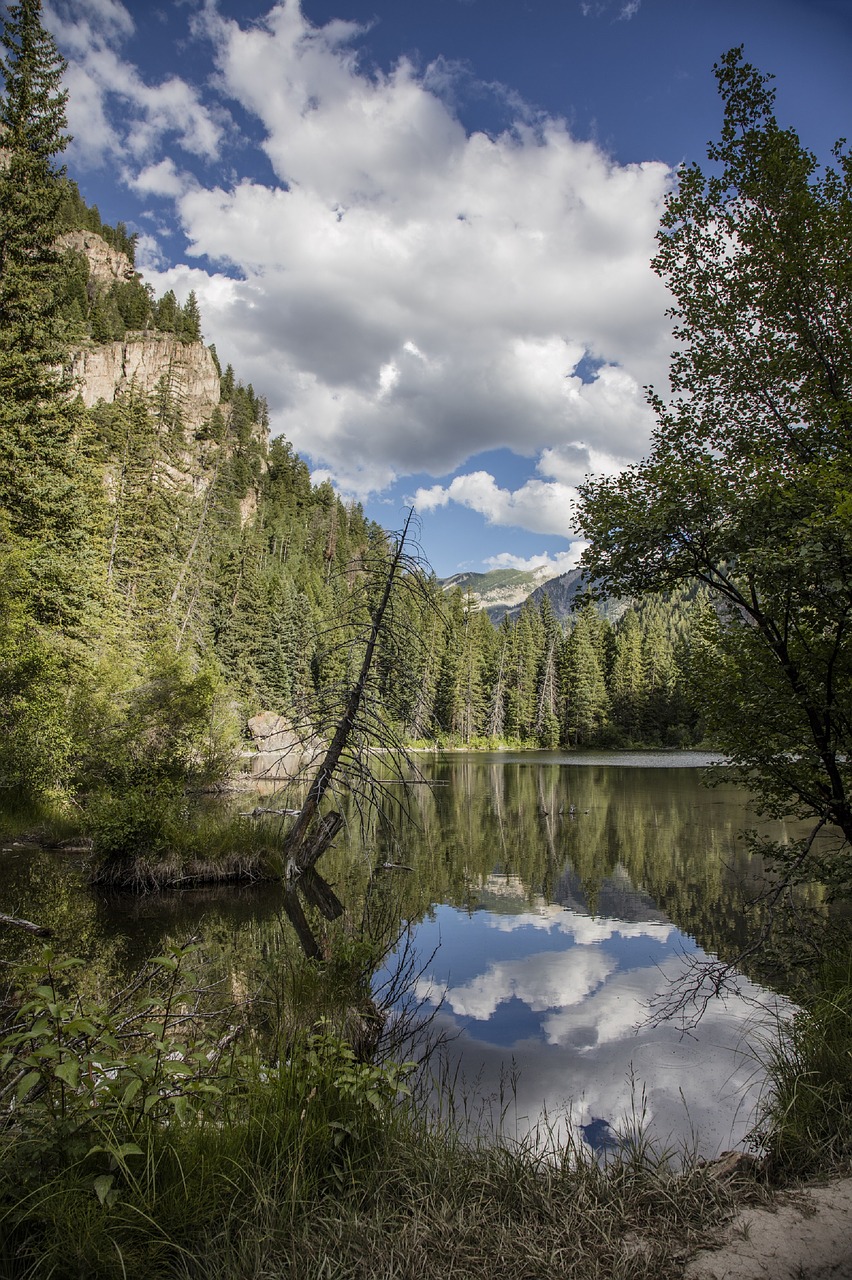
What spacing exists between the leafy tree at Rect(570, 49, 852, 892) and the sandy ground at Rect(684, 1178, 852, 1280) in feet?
15.5

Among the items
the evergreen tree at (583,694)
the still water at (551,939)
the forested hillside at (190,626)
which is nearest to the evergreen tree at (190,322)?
the forested hillside at (190,626)

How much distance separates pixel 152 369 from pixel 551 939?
4833 inches

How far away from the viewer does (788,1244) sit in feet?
9.62

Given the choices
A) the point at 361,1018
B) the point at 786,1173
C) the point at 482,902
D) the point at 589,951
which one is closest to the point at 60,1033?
the point at 786,1173

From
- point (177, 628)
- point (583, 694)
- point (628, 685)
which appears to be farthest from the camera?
point (628, 685)

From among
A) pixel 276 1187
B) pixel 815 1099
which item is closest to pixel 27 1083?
pixel 276 1187

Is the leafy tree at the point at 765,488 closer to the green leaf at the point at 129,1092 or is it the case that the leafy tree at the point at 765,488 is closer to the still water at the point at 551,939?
the still water at the point at 551,939

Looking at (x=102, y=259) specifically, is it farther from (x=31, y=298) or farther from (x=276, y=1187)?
(x=276, y=1187)

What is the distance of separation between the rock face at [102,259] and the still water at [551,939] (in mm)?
144128

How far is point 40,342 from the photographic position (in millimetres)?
21234

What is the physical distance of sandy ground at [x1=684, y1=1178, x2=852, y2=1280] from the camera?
2.79 m

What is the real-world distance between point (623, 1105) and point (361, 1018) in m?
2.65

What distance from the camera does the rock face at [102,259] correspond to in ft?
414

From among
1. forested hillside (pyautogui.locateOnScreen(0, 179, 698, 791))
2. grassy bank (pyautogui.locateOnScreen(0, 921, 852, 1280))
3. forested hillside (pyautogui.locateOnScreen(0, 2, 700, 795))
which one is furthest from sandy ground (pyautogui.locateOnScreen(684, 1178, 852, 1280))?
forested hillside (pyautogui.locateOnScreen(0, 179, 698, 791))
